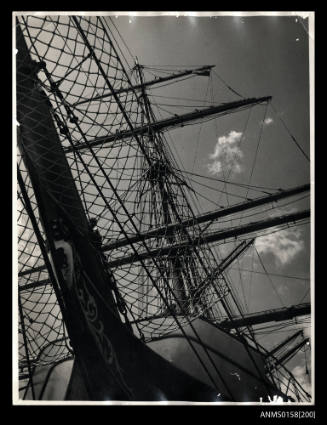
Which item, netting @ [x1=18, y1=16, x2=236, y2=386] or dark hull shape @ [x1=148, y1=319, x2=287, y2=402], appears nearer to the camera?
netting @ [x1=18, y1=16, x2=236, y2=386]

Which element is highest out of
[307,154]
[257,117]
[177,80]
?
[177,80]

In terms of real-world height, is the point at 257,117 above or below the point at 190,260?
above

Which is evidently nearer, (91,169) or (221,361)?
(221,361)

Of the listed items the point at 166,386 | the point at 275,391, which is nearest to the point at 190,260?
the point at 275,391

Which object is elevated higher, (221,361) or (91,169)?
(91,169)

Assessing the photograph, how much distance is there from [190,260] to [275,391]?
2289mm

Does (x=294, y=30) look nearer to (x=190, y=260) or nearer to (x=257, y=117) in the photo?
(x=257, y=117)

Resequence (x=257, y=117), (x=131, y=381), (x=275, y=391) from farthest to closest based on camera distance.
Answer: (x=257, y=117), (x=275, y=391), (x=131, y=381)

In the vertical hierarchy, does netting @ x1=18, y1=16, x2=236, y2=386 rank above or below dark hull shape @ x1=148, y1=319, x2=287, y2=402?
above

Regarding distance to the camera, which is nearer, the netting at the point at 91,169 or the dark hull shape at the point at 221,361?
the netting at the point at 91,169

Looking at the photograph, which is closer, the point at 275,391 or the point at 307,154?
the point at 307,154

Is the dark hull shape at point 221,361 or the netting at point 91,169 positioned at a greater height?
the netting at point 91,169

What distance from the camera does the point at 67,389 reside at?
1539mm

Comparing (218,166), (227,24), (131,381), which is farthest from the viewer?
(218,166)
